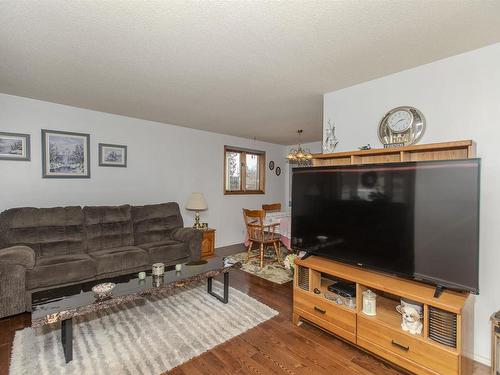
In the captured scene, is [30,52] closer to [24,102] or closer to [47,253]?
[24,102]

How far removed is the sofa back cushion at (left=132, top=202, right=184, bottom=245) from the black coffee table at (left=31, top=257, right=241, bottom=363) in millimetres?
1093

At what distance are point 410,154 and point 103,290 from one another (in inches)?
109

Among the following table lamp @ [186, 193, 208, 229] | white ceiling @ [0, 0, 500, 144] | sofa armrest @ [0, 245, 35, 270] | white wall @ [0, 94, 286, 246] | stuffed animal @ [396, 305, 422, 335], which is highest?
white ceiling @ [0, 0, 500, 144]

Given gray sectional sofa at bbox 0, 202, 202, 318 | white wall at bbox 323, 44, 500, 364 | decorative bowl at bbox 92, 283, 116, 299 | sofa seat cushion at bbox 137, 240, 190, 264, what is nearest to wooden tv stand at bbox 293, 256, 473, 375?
white wall at bbox 323, 44, 500, 364

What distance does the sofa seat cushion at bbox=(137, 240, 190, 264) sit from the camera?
3.30 meters

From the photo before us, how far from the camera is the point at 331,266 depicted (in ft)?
7.44

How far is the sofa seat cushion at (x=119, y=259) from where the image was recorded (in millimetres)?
2895

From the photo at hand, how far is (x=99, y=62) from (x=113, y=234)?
2.17 m

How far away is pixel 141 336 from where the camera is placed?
2162 mm

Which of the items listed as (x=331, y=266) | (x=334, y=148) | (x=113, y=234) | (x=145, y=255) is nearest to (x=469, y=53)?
(x=334, y=148)

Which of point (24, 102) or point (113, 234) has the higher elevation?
point (24, 102)

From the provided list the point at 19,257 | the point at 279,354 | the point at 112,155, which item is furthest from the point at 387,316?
the point at 112,155

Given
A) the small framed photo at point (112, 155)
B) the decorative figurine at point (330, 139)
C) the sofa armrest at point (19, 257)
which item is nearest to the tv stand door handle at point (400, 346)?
the decorative figurine at point (330, 139)

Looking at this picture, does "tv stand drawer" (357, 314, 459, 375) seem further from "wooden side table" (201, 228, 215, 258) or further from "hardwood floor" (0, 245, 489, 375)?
"wooden side table" (201, 228, 215, 258)
